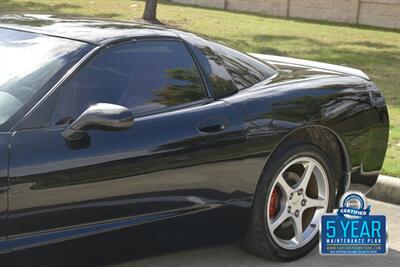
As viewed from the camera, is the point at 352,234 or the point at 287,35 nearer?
the point at 352,234

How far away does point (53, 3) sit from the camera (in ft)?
67.3

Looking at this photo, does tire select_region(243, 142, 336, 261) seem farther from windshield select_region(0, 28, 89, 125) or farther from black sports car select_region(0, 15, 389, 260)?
windshield select_region(0, 28, 89, 125)

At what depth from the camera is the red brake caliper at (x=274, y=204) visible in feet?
14.7

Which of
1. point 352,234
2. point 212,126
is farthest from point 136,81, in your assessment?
point 352,234

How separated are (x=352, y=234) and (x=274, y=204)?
2.02ft

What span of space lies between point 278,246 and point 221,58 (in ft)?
4.08

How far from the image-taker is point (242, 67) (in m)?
4.69

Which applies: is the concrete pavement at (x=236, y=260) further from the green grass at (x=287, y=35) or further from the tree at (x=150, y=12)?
the tree at (x=150, y=12)

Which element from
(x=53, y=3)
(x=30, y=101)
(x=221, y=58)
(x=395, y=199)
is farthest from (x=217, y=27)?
(x=30, y=101)

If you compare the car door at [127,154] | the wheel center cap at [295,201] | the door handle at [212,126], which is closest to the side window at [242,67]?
the car door at [127,154]

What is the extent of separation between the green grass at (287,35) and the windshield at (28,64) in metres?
3.97

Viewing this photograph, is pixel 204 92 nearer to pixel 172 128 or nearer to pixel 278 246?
pixel 172 128

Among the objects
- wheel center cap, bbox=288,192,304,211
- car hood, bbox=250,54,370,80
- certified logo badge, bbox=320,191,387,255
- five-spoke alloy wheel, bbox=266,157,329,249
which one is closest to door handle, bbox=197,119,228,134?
five-spoke alloy wheel, bbox=266,157,329,249

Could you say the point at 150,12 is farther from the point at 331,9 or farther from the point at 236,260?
the point at 236,260
